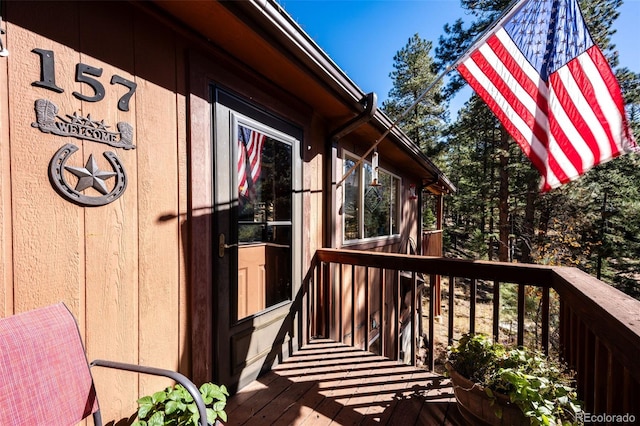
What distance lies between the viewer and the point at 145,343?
5.28ft

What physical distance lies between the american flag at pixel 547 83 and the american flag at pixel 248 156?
184cm

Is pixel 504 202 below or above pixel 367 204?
above

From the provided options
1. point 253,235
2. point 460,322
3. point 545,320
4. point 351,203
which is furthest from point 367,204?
point 460,322

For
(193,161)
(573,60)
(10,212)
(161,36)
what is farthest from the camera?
(573,60)

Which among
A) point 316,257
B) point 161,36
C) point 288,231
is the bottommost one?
point 316,257

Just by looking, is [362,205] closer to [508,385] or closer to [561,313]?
[561,313]

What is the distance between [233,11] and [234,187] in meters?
1.11

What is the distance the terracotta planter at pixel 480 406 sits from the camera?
4.61 feet

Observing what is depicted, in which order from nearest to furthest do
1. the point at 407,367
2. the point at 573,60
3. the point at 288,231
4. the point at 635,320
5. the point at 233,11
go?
the point at 635,320 → the point at 233,11 → the point at 573,60 → the point at 407,367 → the point at 288,231

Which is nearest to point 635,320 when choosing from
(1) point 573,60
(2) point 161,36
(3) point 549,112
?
(3) point 549,112

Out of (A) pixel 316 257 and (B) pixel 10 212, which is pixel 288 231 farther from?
(B) pixel 10 212

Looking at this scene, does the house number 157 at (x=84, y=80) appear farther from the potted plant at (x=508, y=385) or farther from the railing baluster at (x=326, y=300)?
the potted plant at (x=508, y=385)

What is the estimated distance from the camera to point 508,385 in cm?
147

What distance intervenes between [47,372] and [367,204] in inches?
167
